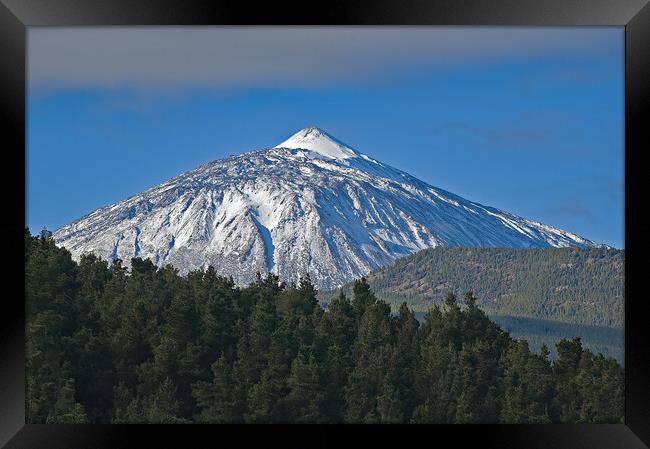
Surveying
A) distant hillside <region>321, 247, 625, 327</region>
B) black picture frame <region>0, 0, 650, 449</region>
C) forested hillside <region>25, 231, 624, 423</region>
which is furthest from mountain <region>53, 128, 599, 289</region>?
black picture frame <region>0, 0, 650, 449</region>

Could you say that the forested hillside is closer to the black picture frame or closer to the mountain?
the black picture frame

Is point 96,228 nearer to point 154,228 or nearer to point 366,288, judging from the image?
point 154,228

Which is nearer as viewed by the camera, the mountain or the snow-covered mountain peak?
the mountain

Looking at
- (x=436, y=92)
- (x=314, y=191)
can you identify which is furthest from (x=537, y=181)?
(x=314, y=191)

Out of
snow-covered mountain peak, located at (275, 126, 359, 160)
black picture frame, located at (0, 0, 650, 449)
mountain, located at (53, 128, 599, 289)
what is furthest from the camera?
snow-covered mountain peak, located at (275, 126, 359, 160)

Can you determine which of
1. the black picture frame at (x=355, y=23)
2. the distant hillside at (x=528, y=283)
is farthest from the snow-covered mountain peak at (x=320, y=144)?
the black picture frame at (x=355, y=23)

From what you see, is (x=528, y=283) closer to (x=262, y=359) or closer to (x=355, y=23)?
(x=262, y=359)
